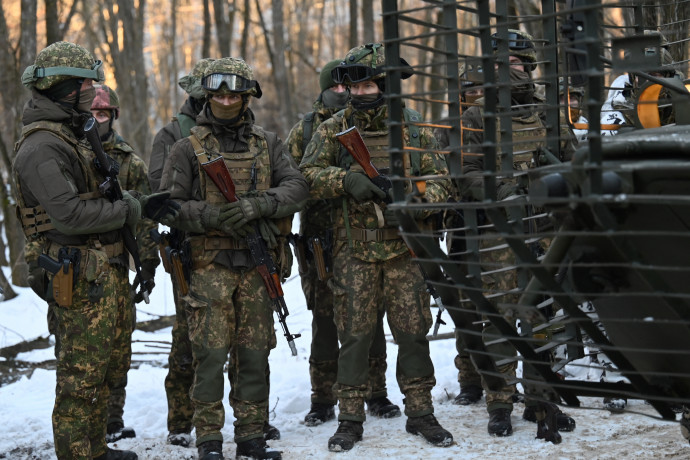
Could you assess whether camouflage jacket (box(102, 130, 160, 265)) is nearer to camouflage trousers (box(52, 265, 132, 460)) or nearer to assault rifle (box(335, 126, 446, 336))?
camouflage trousers (box(52, 265, 132, 460))

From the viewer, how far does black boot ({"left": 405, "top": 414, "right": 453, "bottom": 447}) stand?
A: 5.62 meters

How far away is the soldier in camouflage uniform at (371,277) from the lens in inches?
227

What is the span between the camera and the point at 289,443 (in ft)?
19.2

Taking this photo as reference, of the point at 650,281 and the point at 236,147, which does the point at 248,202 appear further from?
the point at 650,281

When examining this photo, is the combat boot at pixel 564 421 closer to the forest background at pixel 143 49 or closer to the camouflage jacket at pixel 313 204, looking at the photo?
the camouflage jacket at pixel 313 204

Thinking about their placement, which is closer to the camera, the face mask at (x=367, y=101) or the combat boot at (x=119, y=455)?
the combat boot at (x=119, y=455)

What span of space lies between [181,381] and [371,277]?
4.90 feet

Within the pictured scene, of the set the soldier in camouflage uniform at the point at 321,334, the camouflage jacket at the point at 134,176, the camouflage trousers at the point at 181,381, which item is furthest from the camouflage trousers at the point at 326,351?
the camouflage jacket at the point at 134,176

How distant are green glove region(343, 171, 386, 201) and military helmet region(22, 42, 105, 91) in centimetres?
166

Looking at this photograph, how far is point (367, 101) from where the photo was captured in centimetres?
580

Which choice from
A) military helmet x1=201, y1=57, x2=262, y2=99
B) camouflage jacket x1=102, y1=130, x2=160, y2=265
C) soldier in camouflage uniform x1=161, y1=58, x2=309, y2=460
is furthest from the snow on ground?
military helmet x1=201, y1=57, x2=262, y2=99

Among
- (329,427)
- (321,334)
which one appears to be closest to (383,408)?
(329,427)

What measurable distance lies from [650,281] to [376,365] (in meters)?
4.08

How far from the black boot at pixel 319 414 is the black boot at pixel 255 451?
0.82m
